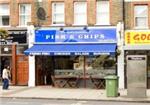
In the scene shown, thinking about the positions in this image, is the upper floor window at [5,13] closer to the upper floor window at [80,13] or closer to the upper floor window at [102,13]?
the upper floor window at [80,13]

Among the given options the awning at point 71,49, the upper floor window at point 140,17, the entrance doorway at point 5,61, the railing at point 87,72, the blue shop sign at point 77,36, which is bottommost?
the railing at point 87,72

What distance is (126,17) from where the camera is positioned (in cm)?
3403

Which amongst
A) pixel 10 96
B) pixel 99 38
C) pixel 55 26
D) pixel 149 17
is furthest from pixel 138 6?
pixel 10 96

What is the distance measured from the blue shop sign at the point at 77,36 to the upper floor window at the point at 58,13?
3.40 feet

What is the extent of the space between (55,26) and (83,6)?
2442 millimetres

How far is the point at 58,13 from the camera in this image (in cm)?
3519

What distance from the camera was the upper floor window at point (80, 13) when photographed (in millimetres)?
34812

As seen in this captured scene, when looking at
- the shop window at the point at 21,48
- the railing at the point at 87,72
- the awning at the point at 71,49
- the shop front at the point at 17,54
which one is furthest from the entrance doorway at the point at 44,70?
the awning at the point at 71,49

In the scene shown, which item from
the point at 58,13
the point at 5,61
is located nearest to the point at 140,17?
the point at 58,13

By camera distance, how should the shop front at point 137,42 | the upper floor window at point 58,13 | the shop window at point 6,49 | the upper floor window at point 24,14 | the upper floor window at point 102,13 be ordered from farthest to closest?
the upper floor window at point 24,14 < the shop window at point 6,49 < the upper floor window at point 58,13 < the upper floor window at point 102,13 < the shop front at point 137,42

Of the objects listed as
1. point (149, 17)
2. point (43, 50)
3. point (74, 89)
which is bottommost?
point (74, 89)

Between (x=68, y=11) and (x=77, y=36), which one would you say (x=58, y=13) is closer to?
(x=68, y=11)

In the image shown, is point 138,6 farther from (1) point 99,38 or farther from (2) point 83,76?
(2) point 83,76

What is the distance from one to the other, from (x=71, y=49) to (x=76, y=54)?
626 mm
